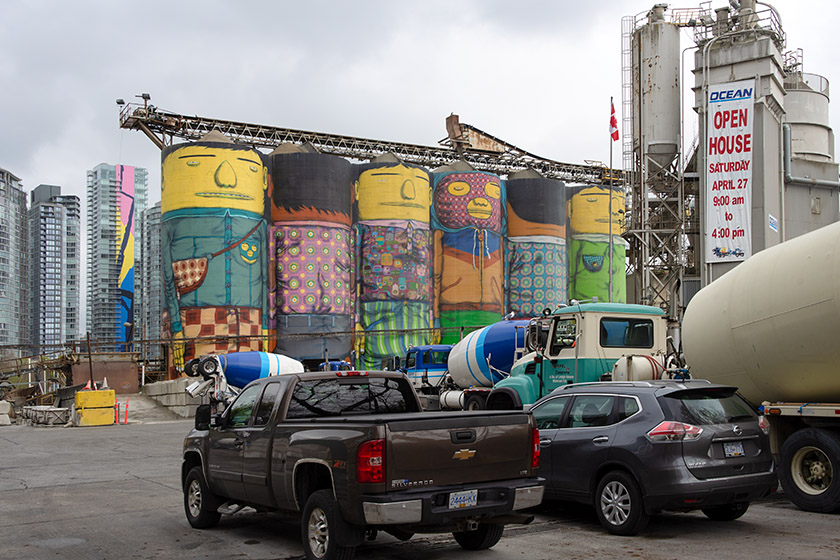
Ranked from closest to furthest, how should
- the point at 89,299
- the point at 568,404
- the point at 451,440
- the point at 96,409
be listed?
the point at 451,440 < the point at 568,404 < the point at 96,409 < the point at 89,299

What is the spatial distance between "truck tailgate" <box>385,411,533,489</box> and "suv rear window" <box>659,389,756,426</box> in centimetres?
204

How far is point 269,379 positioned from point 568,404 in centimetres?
379

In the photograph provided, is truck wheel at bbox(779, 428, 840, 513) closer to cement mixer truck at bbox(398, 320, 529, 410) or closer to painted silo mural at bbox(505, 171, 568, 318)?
cement mixer truck at bbox(398, 320, 529, 410)

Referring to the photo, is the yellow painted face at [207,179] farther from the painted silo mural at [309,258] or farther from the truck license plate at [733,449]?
the truck license plate at [733,449]

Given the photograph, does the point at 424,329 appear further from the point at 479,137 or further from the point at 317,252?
the point at 479,137

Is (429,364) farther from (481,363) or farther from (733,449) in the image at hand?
(733,449)

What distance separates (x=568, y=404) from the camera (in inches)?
400

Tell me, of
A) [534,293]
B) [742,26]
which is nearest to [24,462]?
[742,26]

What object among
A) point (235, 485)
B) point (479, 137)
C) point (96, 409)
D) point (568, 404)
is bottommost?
point (96, 409)

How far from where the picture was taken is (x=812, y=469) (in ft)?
33.9

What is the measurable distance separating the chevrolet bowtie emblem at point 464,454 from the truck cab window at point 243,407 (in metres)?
2.72

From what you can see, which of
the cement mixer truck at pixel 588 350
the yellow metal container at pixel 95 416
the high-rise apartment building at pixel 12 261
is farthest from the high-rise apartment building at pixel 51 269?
the cement mixer truck at pixel 588 350

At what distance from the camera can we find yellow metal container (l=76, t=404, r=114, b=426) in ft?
104

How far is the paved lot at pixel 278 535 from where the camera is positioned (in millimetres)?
8102
